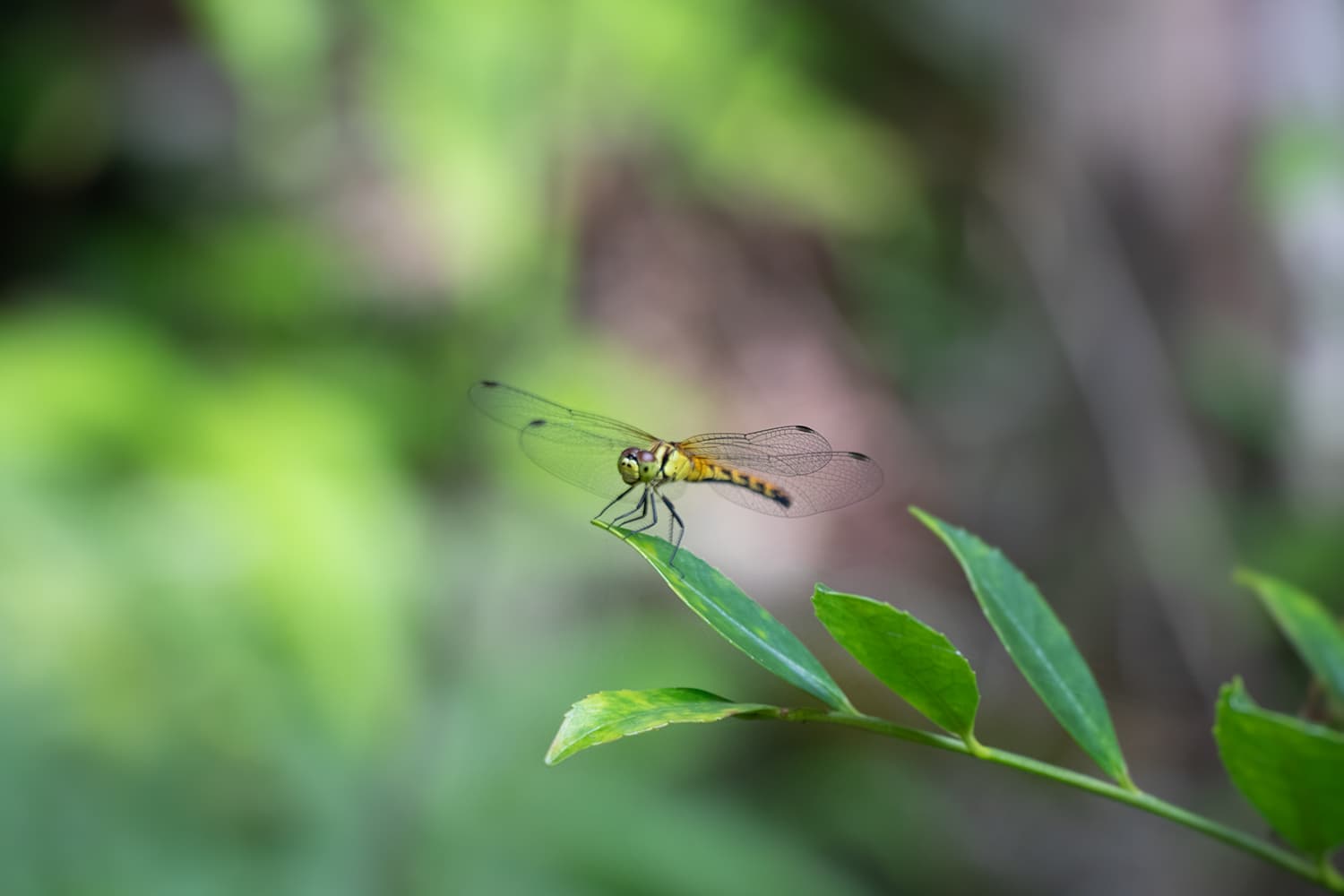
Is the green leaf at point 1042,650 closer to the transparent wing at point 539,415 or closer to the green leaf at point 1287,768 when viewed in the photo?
the green leaf at point 1287,768

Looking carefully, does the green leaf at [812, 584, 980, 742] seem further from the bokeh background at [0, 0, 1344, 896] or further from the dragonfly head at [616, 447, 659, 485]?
the bokeh background at [0, 0, 1344, 896]

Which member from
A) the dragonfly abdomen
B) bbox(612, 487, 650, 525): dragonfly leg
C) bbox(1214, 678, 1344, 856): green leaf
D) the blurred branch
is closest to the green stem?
bbox(1214, 678, 1344, 856): green leaf

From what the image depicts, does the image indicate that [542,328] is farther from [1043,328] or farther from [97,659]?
[1043,328]

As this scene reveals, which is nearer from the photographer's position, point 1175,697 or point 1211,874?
point 1211,874

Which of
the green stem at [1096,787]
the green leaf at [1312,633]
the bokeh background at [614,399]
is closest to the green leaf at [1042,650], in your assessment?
the green stem at [1096,787]

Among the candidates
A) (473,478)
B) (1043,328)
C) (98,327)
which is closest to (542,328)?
(473,478)
